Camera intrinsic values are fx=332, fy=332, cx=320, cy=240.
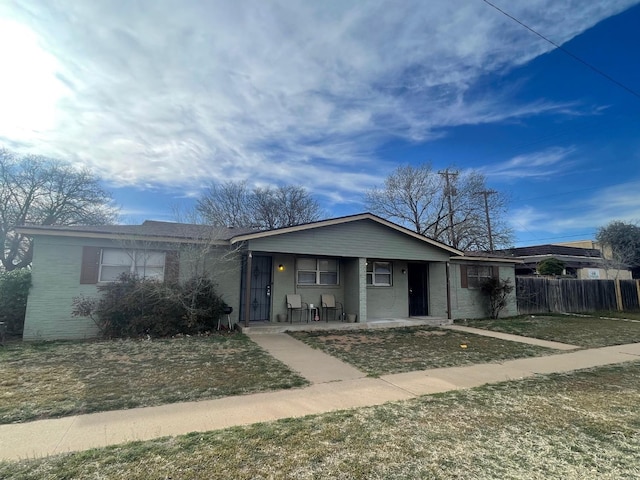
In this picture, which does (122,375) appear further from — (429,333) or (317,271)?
(429,333)

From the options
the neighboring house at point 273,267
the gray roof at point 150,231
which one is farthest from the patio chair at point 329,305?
the gray roof at point 150,231

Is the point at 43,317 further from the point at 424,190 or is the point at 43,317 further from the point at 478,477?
the point at 424,190

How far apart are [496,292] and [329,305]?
299 inches

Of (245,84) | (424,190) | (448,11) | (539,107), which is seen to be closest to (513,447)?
(448,11)

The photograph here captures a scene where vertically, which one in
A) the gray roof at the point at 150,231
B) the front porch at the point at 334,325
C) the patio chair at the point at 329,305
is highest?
the gray roof at the point at 150,231

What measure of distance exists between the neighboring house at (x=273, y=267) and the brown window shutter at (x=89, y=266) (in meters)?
0.02

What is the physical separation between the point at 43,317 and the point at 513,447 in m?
10.8

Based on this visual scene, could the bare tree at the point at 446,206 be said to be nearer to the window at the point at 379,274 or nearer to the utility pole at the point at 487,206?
the utility pole at the point at 487,206

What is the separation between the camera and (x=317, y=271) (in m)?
12.4

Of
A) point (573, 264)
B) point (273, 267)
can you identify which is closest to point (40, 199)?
point (273, 267)

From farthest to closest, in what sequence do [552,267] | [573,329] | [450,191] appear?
[450,191], [552,267], [573,329]

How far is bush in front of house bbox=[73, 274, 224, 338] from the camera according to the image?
8.74 m

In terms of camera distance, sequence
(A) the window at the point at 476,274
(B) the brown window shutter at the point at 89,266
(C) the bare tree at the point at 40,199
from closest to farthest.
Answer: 1. (B) the brown window shutter at the point at 89,266
2. (A) the window at the point at 476,274
3. (C) the bare tree at the point at 40,199

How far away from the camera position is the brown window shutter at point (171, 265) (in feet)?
32.9
